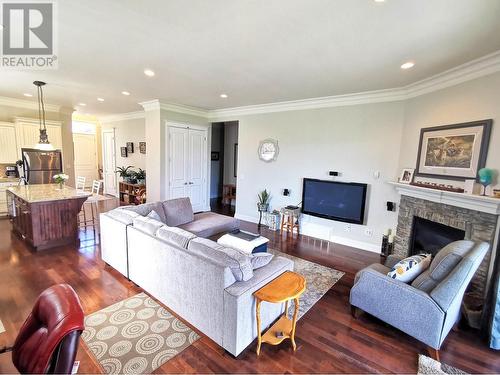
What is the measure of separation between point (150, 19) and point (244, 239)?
2589mm

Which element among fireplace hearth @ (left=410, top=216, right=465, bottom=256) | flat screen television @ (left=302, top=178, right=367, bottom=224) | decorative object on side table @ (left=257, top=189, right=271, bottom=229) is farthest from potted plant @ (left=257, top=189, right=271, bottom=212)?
fireplace hearth @ (left=410, top=216, right=465, bottom=256)

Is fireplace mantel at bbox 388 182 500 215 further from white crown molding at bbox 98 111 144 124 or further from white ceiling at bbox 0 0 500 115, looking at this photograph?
white crown molding at bbox 98 111 144 124

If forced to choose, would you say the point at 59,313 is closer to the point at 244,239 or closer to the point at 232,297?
the point at 232,297

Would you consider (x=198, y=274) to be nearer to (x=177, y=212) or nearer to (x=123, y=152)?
(x=177, y=212)

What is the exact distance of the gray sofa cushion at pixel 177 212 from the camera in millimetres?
4043

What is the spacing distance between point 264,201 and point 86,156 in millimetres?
8224

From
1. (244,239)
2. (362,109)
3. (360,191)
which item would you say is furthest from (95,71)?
(360,191)

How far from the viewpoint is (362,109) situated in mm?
4379

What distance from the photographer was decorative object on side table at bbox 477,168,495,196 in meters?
2.59

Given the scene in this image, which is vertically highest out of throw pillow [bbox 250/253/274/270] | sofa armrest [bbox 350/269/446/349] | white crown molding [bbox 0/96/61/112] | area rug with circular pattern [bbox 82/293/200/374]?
white crown molding [bbox 0/96/61/112]

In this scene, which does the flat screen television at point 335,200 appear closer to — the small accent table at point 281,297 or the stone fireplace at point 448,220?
the stone fireplace at point 448,220

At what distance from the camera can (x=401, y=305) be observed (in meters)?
2.21

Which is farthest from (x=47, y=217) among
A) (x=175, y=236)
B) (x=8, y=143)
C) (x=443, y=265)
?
(x=443, y=265)

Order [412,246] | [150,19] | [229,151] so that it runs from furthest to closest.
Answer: [229,151]
[412,246]
[150,19]
